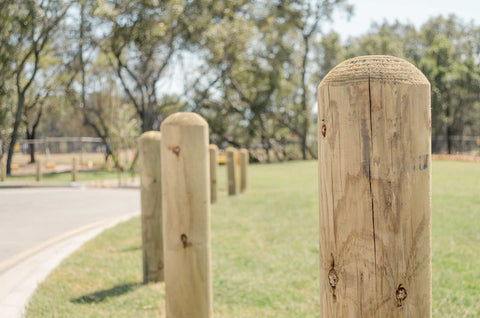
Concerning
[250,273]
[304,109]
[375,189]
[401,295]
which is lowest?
[250,273]

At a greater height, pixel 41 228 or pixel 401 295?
pixel 401 295

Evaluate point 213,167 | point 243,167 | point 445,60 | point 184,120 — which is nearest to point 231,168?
point 243,167

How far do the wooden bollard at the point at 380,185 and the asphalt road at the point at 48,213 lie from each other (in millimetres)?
5915

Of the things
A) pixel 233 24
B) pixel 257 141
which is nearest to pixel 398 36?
pixel 257 141

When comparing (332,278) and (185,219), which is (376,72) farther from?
(185,219)

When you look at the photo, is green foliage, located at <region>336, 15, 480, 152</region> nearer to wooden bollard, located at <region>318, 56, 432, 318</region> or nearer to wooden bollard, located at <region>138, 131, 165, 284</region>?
wooden bollard, located at <region>138, 131, 165, 284</region>

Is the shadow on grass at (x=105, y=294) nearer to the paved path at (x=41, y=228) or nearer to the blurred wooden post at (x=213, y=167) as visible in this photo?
the paved path at (x=41, y=228)

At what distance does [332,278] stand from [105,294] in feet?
11.4

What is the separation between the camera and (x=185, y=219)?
2984mm

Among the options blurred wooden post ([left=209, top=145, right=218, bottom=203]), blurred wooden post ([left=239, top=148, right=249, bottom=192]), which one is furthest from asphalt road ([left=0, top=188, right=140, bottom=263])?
blurred wooden post ([left=239, top=148, right=249, bottom=192])

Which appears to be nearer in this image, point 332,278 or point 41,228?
point 332,278

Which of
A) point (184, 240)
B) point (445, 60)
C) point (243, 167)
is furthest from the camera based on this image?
point (445, 60)

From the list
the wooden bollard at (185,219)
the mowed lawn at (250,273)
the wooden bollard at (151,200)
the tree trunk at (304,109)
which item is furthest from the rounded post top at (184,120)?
the tree trunk at (304,109)

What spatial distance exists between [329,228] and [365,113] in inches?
15.1
